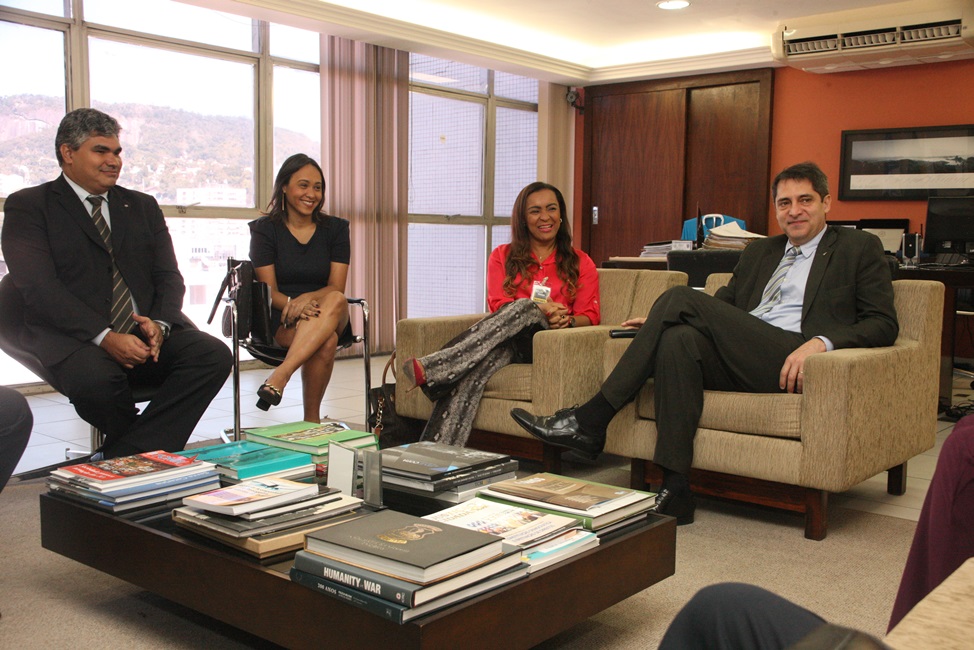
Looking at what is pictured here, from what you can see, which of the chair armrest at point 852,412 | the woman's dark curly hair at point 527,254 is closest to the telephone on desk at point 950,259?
the chair armrest at point 852,412

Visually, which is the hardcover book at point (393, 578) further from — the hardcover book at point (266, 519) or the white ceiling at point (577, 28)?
the white ceiling at point (577, 28)

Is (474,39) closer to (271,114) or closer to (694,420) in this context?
(271,114)

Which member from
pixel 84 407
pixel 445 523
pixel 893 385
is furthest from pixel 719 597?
pixel 84 407

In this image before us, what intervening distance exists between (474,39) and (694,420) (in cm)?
487

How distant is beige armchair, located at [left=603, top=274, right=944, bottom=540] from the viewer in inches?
104

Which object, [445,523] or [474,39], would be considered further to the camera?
[474,39]

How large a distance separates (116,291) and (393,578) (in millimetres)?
2128

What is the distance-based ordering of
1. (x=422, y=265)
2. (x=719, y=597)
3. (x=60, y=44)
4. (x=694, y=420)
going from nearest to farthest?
1. (x=719, y=597)
2. (x=694, y=420)
3. (x=60, y=44)
4. (x=422, y=265)

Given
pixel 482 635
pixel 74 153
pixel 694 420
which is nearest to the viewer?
pixel 482 635

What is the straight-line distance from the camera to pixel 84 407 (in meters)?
2.93

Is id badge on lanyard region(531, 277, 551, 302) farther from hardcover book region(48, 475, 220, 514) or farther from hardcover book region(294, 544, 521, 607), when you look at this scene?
hardcover book region(294, 544, 521, 607)

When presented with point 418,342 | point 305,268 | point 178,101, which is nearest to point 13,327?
point 305,268

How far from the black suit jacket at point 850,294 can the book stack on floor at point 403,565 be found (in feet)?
5.66

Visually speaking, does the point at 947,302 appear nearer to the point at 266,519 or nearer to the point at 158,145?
the point at 266,519
